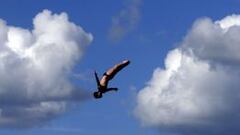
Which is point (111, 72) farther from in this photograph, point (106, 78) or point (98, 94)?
point (98, 94)

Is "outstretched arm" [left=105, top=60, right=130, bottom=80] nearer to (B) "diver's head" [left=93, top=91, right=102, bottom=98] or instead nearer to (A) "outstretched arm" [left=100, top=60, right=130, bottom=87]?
(A) "outstretched arm" [left=100, top=60, right=130, bottom=87]

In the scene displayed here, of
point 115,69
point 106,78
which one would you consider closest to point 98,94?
point 106,78

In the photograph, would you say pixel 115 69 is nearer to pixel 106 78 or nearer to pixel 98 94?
pixel 106 78

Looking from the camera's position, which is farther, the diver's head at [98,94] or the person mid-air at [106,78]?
the diver's head at [98,94]

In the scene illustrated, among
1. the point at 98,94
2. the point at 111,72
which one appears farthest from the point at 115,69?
the point at 98,94

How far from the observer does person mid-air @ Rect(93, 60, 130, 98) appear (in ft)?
236

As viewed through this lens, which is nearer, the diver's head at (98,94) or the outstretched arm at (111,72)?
the outstretched arm at (111,72)

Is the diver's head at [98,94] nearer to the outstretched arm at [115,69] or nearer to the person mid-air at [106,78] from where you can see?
the person mid-air at [106,78]

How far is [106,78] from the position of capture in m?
76.9

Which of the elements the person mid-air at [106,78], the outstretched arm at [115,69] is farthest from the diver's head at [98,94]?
the outstretched arm at [115,69]

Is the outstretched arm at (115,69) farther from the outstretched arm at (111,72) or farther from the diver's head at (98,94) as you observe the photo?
the diver's head at (98,94)

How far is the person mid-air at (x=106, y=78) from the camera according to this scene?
7194 centimetres

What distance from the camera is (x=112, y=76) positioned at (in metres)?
75.9

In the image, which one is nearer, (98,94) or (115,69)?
(115,69)
